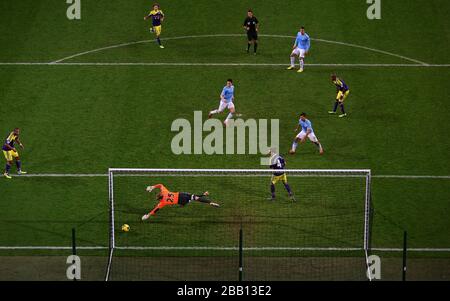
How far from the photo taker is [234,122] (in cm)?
4247

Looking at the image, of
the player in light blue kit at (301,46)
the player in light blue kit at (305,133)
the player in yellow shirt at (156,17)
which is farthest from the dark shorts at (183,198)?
the player in yellow shirt at (156,17)

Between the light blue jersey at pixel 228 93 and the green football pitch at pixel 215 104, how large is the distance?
133cm

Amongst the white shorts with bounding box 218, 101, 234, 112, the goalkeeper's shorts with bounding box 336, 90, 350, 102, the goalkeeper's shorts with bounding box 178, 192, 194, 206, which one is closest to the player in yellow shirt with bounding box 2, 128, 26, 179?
the goalkeeper's shorts with bounding box 178, 192, 194, 206

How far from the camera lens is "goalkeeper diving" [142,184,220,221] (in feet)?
114

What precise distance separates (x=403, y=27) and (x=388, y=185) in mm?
14154

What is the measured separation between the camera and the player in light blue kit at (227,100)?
41.8 metres

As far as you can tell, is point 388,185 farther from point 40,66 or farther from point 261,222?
point 40,66

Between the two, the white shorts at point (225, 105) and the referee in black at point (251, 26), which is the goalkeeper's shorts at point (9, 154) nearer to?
the white shorts at point (225, 105)

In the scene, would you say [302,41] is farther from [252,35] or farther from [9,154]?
[9,154]

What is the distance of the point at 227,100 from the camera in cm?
4212

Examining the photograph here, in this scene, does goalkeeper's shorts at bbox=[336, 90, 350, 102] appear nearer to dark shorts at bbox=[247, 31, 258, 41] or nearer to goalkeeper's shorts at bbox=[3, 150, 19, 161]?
dark shorts at bbox=[247, 31, 258, 41]

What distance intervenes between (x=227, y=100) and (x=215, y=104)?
6.34ft

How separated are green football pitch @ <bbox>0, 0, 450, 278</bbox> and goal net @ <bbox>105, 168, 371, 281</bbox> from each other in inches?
4.0

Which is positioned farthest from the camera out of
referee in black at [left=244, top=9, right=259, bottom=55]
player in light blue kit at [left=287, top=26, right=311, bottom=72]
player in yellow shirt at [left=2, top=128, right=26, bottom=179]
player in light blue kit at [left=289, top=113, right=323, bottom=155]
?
referee in black at [left=244, top=9, right=259, bottom=55]
